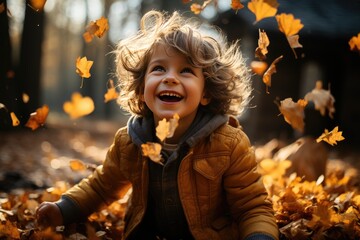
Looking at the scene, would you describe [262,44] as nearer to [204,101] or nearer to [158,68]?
[204,101]

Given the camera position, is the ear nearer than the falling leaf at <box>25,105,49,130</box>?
Yes

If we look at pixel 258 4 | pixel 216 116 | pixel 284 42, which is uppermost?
pixel 258 4

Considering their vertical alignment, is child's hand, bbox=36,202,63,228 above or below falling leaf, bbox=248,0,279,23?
below

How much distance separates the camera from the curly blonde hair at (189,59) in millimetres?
2023

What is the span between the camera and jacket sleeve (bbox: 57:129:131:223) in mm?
2213

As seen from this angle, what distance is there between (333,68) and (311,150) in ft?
26.6

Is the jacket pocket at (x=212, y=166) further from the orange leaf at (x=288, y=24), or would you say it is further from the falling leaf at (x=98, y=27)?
the falling leaf at (x=98, y=27)

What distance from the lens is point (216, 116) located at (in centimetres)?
210

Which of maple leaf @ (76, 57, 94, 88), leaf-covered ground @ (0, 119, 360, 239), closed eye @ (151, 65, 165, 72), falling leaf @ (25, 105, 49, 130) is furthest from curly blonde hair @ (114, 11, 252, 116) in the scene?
leaf-covered ground @ (0, 119, 360, 239)

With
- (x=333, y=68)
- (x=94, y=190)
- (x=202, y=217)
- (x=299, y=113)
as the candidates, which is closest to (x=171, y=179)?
(x=202, y=217)

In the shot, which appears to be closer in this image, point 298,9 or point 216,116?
point 216,116

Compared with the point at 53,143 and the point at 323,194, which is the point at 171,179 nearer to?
the point at 323,194

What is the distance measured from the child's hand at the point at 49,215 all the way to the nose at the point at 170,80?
964 millimetres

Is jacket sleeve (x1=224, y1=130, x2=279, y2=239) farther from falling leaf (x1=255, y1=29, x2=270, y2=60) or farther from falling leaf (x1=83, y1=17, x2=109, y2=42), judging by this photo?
falling leaf (x1=83, y1=17, x2=109, y2=42)
